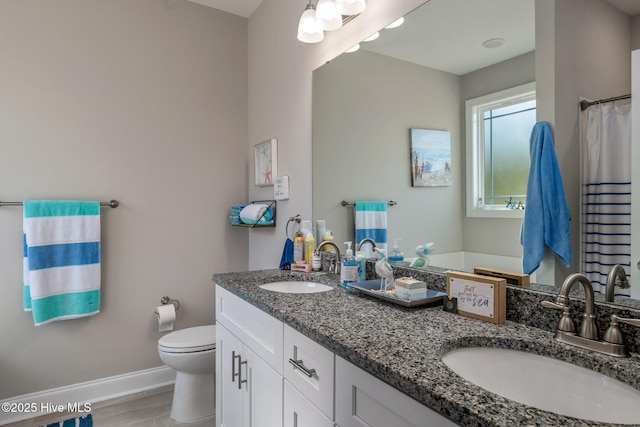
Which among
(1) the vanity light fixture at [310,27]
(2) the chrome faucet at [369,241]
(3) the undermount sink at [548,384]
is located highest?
(1) the vanity light fixture at [310,27]

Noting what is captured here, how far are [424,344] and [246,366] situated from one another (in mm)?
865

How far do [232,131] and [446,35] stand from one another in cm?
179

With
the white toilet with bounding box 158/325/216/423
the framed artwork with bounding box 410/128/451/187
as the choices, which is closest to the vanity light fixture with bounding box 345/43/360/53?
the framed artwork with bounding box 410/128/451/187

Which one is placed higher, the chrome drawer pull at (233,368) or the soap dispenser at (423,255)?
the soap dispenser at (423,255)

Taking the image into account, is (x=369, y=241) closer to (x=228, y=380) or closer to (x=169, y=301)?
(x=228, y=380)

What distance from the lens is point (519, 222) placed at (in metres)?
1.10

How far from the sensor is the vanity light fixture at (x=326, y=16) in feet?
5.33

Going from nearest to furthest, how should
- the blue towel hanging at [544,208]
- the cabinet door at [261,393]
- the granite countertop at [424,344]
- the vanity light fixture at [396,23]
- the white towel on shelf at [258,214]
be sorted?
the granite countertop at [424,344]
the blue towel hanging at [544,208]
the cabinet door at [261,393]
the vanity light fixture at [396,23]
the white towel on shelf at [258,214]

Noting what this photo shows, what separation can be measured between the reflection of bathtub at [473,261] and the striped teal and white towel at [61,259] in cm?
196

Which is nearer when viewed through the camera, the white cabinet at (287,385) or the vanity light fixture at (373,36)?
the white cabinet at (287,385)

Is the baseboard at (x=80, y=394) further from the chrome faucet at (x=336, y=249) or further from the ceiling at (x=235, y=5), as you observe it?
the ceiling at (x=235, y=5)

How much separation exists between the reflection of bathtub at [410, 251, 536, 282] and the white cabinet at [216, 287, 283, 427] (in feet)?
2.09

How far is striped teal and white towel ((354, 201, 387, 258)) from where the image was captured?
1.66 metres

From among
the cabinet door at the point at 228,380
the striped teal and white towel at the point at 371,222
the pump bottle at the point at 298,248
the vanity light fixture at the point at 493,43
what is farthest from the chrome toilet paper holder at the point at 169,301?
the vanity light fixture at the point at 493,43
